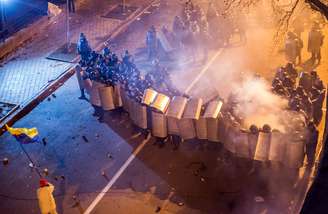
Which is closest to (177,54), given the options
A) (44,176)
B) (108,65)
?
(108,65)

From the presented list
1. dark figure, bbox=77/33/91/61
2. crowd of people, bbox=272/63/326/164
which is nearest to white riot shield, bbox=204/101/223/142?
crowd of people, bbox=272/63/326/164

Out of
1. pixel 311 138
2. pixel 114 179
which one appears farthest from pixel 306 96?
pixel 114 179

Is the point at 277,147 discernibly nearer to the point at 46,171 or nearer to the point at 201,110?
the point at 201,110

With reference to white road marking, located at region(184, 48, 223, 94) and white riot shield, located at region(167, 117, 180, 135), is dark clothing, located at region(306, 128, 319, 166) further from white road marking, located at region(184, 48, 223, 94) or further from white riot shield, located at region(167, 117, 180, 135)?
white road marking, located at region(184, 48, 223, 94)

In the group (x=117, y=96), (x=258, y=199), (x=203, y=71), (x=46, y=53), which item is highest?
(x=117, y=96)

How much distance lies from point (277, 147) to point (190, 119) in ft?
6.79

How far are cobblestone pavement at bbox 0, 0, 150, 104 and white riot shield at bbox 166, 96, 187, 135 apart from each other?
17.2ft

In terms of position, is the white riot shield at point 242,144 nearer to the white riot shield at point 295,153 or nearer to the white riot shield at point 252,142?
the white riot shield at point 252,142

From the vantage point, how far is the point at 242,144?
392 inches

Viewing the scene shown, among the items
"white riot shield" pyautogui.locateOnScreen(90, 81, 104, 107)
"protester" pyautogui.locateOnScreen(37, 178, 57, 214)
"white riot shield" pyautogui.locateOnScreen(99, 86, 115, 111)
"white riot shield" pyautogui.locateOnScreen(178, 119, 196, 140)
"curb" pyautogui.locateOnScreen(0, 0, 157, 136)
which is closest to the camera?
"protester" pyautogui.locateOnScreen(37, 178, 57, 214)

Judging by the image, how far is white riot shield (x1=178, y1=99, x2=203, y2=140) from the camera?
10422 mm

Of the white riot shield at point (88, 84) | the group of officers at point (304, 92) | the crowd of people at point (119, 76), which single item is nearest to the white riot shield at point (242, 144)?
the group of officers at point (304, 92)

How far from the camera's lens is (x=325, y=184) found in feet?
23.4

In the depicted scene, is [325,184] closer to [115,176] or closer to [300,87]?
[300,87]
